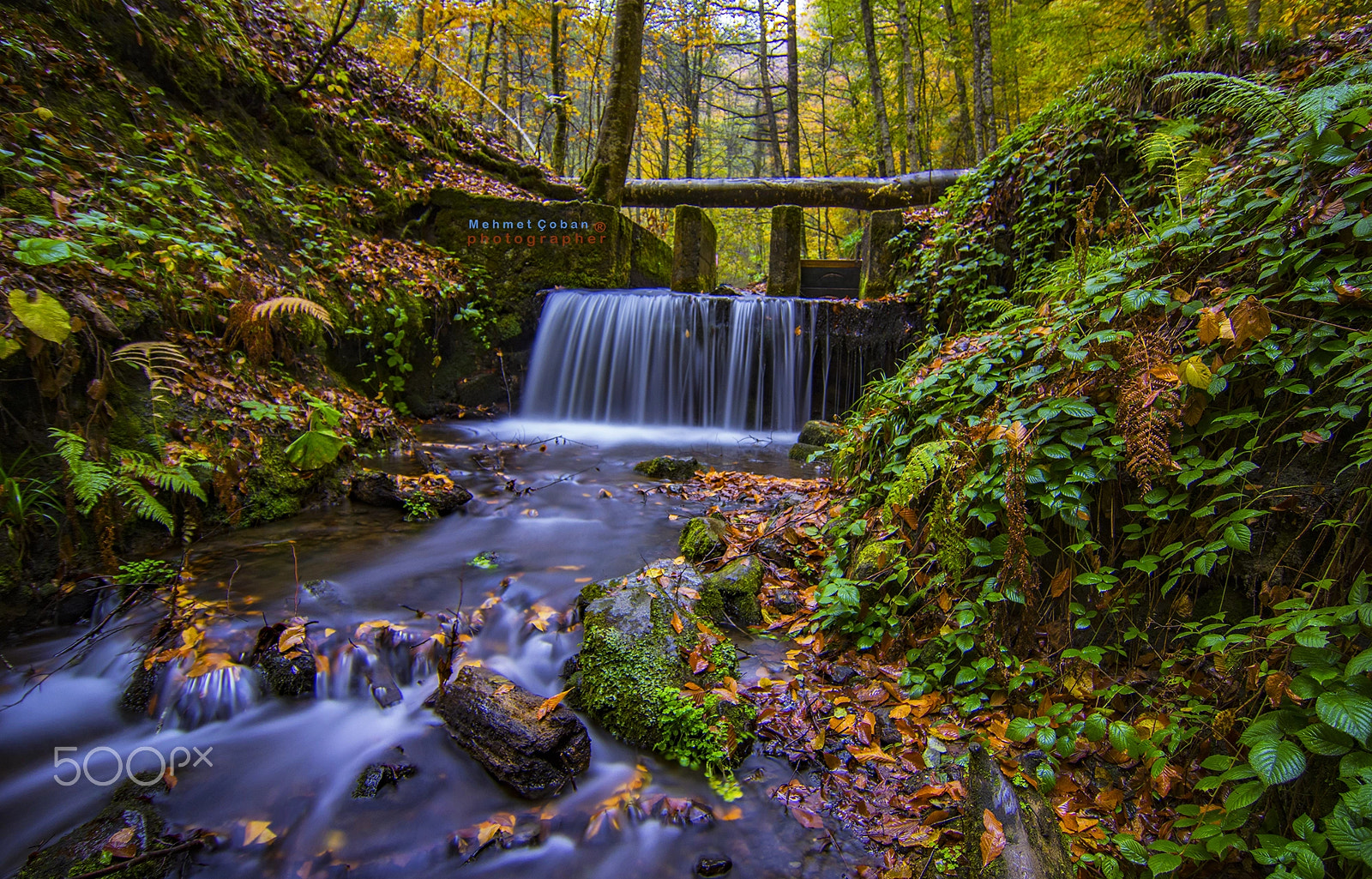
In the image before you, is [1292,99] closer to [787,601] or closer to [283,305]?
[787,601]

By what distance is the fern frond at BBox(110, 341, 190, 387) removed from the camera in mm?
3949

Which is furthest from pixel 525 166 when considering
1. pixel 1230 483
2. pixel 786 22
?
pixel 1230 483

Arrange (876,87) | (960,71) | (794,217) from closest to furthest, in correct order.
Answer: (794,217), (876,87), (960,71)

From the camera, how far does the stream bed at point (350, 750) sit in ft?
7.06

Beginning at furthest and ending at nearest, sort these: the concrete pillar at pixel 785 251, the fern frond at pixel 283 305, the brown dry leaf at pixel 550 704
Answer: the concrete pillar at pixel 785 251 → the fern frond at pixel 283 305 → the brown dry leaf at pixel 550 704

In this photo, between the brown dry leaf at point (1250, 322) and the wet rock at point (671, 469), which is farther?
the wet rock at point (671, 469)

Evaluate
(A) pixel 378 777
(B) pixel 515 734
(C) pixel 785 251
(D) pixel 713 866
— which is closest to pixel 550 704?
(B) pixel 515 734

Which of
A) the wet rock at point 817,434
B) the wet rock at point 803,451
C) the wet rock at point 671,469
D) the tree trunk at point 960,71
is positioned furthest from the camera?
the tree trunk at point 960,71

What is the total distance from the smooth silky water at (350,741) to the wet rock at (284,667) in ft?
0.17

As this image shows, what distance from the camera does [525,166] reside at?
42.1 ft

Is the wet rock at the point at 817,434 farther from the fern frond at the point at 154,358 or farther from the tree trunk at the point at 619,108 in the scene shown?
the fern frond at the point at 154,358

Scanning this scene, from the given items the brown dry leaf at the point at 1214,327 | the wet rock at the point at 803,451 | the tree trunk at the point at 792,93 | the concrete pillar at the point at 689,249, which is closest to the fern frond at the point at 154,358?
the brown dry leaf at the point at 1214,327

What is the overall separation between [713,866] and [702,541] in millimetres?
2141

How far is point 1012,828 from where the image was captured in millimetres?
1792
